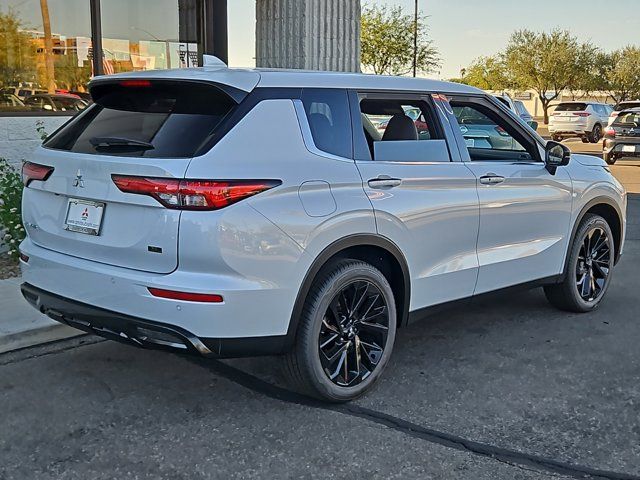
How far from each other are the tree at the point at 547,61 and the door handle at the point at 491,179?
156ft

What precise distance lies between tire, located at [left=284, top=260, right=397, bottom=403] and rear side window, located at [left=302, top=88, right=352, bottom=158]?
623 millimetres

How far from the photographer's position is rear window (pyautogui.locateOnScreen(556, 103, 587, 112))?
30938mm

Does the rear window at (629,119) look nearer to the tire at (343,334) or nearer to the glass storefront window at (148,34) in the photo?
Answer: the glass storefront window at (148,34)

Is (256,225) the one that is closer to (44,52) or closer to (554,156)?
(554,156)

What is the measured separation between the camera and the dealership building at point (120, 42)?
8234mm

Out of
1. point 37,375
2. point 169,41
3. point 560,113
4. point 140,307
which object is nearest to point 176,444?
point 140,307

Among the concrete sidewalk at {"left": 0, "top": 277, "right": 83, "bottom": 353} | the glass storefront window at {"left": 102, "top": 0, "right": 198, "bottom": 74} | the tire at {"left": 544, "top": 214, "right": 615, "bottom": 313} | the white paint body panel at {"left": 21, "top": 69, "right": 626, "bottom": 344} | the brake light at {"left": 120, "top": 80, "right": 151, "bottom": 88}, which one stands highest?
the glass storefront window at {"left": 102, "top": 0, "right": 198, "bottom": 74}

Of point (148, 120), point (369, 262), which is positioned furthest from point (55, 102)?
point (369, 262)

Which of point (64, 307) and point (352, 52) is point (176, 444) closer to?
point (64, 307)

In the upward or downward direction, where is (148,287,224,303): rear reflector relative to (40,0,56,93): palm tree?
downward

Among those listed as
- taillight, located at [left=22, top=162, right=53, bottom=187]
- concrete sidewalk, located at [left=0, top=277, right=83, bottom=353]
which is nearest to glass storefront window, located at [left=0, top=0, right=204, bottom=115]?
concrete sidewalk, located at [left=0, top=277, right=83, bottom=353]

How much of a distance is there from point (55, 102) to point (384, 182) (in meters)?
5.80

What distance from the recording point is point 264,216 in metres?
3.48

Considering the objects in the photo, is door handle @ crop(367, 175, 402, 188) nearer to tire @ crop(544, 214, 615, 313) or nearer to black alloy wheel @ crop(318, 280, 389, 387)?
black alloy wheel @ crop(318, 280, 389, 387)
